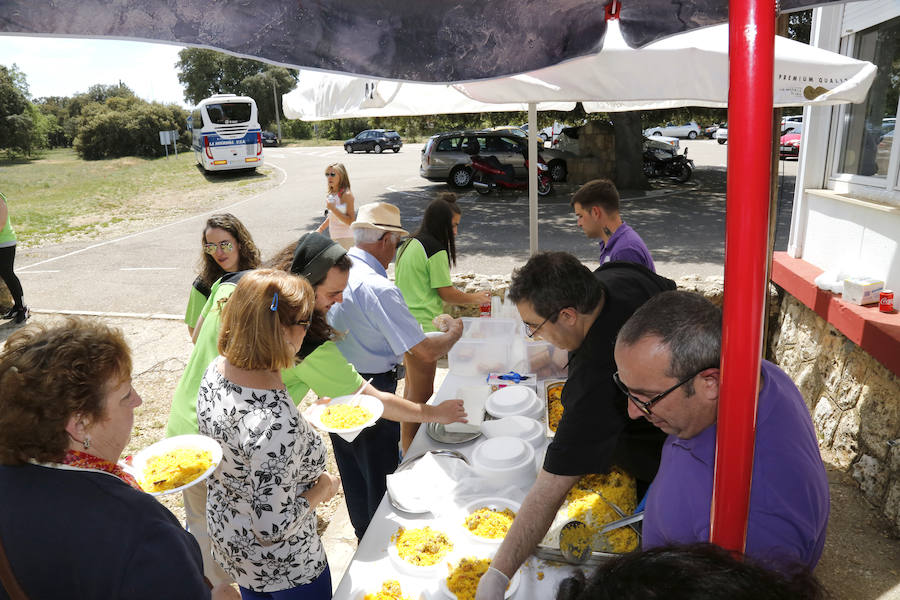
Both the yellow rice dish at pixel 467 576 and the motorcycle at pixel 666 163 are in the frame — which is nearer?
the yellow rice dish at pixel 467 576

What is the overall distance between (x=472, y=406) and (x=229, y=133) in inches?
957

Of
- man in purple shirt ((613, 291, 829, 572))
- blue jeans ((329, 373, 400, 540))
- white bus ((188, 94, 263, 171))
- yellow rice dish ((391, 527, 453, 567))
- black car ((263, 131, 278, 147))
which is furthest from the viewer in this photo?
black car ((263, 131, 278, 147))

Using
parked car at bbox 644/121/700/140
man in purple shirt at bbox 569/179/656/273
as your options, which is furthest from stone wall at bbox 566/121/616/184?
parked car at bbox 644/121/700/140

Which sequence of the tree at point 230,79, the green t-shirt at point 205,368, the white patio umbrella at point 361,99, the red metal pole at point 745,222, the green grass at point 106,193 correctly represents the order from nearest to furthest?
the red metal pole at point 745,222 < the green t-shirt at point 205,368 < the white patio umbrella at point 361,99 < the green grass at point 106,193 < the tree at point 230,79

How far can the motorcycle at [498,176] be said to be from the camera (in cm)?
1730

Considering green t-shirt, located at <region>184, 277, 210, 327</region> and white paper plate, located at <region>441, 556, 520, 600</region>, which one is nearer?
white paper plate, located at <region>441, 556, 520, 600</region>

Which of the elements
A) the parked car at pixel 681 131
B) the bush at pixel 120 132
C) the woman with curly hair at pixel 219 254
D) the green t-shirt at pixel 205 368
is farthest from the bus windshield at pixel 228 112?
the parked car at pixel 681 131

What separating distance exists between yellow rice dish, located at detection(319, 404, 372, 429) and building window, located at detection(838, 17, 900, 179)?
4349mm

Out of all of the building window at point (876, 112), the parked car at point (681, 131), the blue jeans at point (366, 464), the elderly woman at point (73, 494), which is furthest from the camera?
the parked car at point (681, 131)

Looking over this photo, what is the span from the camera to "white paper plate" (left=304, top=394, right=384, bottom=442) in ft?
7.38

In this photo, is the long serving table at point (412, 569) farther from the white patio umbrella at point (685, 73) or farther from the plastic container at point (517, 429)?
the white patio umbrella at point (685, 73)

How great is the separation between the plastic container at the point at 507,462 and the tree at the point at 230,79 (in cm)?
5265

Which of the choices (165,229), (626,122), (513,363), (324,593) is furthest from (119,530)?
(626,122)

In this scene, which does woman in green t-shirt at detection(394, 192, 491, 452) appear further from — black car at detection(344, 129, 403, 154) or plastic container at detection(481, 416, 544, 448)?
black car at detection(344, 129, 403, 154)
